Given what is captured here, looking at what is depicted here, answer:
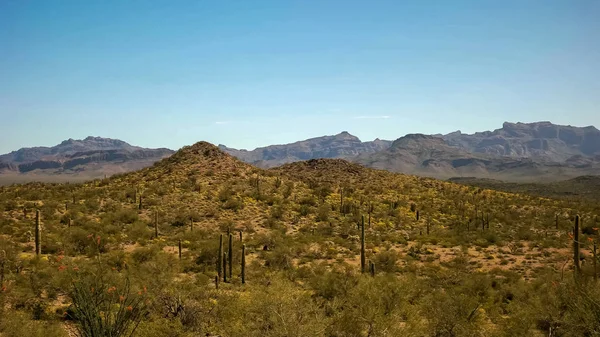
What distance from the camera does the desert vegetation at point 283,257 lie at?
12305mm

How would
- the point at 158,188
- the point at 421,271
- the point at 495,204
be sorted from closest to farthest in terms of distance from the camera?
the point at 421,271
the point at 158,188
the point at 495,204

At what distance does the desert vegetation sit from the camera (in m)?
12.3

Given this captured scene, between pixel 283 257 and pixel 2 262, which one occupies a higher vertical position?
pixel 2 262

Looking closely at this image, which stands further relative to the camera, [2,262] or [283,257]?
[283,257]

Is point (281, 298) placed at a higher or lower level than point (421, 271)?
higher

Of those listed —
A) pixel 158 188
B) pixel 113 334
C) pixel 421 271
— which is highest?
pixel 158 188

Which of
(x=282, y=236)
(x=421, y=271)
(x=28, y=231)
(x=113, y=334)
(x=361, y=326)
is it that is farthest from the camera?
(x=282, y=236)

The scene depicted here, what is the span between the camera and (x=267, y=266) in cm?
2253

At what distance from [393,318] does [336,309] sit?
282 cm

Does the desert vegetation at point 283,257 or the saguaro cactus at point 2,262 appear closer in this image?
the desert vegetation at point 283,257

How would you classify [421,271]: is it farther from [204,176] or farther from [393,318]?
[204,176]

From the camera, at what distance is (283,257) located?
75.6 feet

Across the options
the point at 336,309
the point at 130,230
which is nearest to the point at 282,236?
the point at 130,230

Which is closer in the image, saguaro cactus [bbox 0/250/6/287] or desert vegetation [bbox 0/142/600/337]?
desert vegetation [bbox 0/142/600/337]
